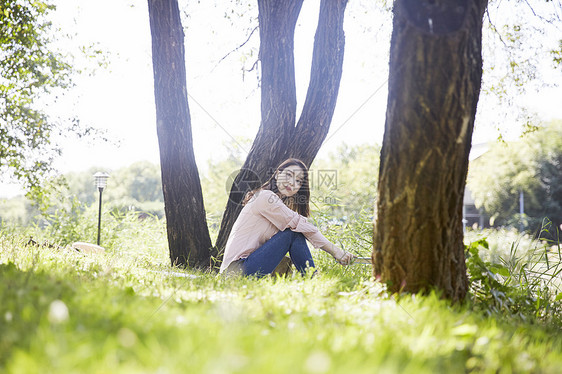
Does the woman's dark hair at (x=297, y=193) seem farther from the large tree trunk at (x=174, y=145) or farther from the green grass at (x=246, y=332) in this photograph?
the green grass at (x=246, y=332)

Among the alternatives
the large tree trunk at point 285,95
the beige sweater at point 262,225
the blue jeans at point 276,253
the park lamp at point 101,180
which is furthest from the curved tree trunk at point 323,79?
the park lamp at point 101,180

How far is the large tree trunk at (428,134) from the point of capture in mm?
2148

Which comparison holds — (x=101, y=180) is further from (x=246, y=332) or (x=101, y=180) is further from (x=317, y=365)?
(x=317, y=365)

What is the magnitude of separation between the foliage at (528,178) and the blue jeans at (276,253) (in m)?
27.6

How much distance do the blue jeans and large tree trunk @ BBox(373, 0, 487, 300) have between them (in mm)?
1620

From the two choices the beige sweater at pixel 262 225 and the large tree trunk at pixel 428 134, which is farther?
the beige sweater at pixel 262 225

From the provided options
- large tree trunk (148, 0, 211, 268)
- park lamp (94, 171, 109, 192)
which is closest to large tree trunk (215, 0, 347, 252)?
large tree trunk (148, 0, 211, 268)

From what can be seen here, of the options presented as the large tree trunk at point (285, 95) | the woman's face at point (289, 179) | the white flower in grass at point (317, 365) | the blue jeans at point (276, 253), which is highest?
the large tree trunk at point (285, 95)

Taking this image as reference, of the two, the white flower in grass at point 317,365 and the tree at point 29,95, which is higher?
the tree at point 29,95

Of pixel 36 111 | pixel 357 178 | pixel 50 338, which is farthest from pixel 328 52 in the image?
pixel 357 178

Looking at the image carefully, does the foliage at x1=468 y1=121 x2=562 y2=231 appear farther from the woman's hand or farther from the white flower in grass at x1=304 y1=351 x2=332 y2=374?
the white flower in grass at x1=304 y1=351 x2=332 y2=374

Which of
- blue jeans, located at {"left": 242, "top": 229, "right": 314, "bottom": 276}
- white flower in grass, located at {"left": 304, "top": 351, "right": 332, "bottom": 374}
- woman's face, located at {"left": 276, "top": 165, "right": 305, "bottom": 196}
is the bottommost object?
blue jeans, located at {"left": 242, "top": 229, "right": 314, "bottom": 276}

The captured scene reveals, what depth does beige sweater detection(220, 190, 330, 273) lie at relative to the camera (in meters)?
3.82

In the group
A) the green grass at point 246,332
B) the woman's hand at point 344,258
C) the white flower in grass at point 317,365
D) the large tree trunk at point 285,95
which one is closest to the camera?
the white flower in grass at point 317,365
